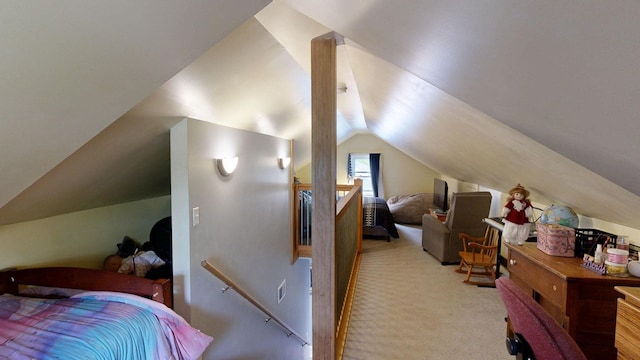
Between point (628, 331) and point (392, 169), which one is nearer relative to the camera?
point (628, 331)

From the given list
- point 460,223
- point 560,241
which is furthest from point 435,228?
point 560,241

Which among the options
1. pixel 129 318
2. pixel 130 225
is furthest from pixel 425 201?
pixel 129 318

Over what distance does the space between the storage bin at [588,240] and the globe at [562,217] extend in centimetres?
44

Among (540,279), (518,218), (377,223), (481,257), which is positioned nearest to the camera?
Result: (540,279)

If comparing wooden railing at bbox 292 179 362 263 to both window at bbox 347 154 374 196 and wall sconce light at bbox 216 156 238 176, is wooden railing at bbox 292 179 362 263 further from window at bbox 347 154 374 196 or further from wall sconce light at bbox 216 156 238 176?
window at bbox 347 154 374 196

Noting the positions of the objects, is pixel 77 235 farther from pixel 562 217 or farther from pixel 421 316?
pixel 562 217

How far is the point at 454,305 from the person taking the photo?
3.00 metres

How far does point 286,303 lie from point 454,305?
7.21 feet

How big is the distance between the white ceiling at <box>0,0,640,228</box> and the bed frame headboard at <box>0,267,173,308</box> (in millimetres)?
363

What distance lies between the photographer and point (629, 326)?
39.7 inches

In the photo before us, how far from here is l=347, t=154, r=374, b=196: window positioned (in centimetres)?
855

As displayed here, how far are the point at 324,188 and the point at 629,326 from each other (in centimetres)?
156

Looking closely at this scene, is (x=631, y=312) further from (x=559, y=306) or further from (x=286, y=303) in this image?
(x=286, y=303)

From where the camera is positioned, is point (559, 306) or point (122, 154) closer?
point (559, 306)
